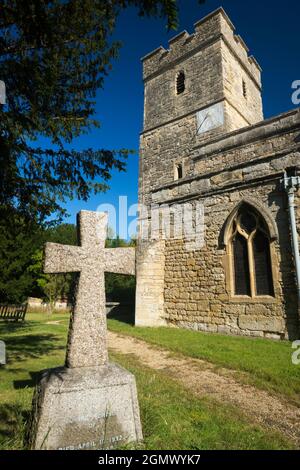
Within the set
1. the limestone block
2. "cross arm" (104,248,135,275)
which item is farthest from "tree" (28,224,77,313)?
"cross arm" (104,248,135,275)

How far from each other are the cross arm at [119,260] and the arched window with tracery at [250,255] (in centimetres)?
559

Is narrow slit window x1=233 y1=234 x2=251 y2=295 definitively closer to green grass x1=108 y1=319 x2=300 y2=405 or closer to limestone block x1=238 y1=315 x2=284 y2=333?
limestone block x1=238 y1=315 x2=284 y2=333

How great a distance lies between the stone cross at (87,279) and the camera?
266 cm

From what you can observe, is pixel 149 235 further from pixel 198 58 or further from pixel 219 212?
pixel 198 58

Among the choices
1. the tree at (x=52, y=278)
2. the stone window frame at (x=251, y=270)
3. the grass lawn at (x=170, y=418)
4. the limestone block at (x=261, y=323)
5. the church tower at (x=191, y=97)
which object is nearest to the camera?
the grass lawn at (x=170, y=418)

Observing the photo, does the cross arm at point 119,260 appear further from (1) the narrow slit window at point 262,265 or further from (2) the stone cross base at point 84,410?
(1) the narrow slit window at point 262,265

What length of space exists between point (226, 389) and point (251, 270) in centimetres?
442

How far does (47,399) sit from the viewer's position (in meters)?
2.27

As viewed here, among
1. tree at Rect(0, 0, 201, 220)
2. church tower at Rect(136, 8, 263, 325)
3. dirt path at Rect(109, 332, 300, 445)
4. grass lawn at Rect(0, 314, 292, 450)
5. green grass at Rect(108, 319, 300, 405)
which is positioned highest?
church tower at Rect(136, 8, 263, 325)

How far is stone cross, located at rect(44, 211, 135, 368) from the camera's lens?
8.72 ft

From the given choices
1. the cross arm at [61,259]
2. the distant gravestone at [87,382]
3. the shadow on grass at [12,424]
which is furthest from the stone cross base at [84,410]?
the cross arm at [61,259]

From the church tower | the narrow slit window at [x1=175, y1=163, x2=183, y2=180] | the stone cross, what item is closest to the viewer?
the stone cross

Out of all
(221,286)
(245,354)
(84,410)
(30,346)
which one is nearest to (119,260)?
(84,410)

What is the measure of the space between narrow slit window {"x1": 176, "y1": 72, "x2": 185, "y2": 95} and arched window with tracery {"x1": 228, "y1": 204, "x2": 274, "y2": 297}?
11302 millimetres
